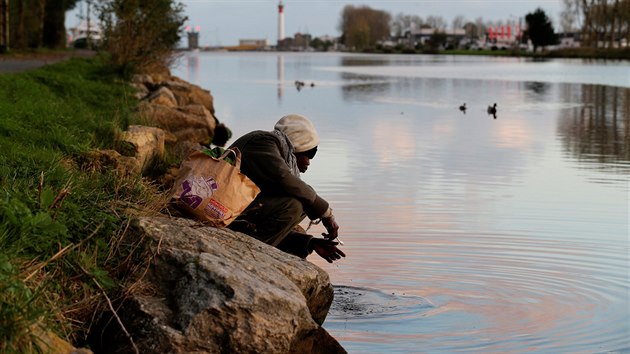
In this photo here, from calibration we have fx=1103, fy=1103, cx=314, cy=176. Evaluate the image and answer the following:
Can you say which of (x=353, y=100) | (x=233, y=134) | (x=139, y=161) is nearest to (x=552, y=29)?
(x=353, y=100)

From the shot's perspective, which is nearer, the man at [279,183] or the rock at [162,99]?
the man at [279,183]

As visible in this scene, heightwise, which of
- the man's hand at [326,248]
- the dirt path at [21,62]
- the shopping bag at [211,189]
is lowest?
the man's hand at [326,248]

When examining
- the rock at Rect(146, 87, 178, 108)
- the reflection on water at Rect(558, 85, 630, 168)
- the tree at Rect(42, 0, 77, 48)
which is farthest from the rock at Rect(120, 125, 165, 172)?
the tree at Rect(42, 0, 77, 48)


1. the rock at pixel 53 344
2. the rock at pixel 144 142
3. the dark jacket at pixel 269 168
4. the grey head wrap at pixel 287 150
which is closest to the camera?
the rock at pixel 53 344

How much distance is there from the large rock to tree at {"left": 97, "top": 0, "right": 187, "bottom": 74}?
21582mm

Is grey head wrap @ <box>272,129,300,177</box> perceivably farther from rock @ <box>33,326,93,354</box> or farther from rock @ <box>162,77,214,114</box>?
rock @ <box>162,77,214,114</box>

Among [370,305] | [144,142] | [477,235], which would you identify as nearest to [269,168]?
[370,305]

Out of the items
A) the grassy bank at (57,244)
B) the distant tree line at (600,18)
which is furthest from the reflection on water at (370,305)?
the distant tree line at (600,18)

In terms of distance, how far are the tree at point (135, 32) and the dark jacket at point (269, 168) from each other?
20.3 m

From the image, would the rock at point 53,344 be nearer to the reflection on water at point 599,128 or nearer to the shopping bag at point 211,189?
the shopping bag at point 211,189

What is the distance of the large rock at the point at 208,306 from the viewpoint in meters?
6.01

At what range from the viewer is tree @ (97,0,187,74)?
28344mm

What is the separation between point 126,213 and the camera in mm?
7137

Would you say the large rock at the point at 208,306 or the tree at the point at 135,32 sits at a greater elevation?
the tree at the point at 135,32
